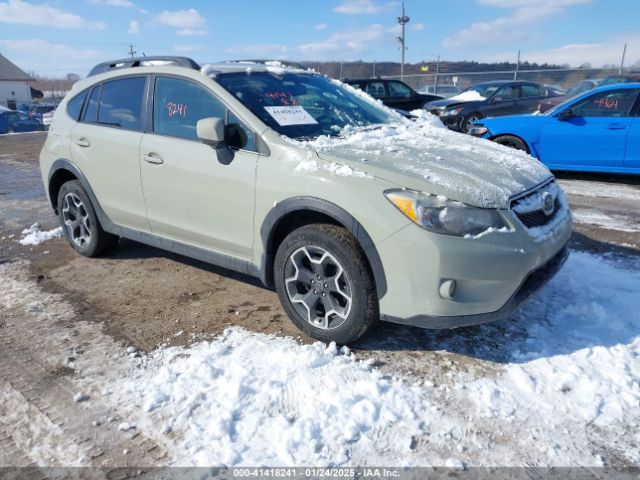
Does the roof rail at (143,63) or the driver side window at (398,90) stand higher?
the roof rail at (143,63)

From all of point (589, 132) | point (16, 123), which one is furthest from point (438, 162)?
point (16, 123)

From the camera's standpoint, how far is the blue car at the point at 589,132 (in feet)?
23.9

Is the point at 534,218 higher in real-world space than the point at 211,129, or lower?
lower

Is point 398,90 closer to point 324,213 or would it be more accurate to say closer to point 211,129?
point 211,129

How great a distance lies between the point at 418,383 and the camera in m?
2.84

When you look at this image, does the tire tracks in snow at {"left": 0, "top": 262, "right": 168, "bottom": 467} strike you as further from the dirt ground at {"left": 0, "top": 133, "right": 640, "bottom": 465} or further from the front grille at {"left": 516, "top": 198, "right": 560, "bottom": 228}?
the front grille at {"left": 516, "top": 198, "right": 560, "bottom": 228}

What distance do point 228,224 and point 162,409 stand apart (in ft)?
4.35

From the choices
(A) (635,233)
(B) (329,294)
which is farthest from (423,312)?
(A) (635,233)

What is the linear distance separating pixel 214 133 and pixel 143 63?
1.58 m

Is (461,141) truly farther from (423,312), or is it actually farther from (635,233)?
(635,233)

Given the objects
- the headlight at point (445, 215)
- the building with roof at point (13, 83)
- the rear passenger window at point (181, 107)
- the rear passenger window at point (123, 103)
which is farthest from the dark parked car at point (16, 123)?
the building with roof at point (13, 83)

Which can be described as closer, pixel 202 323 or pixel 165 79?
pixel 202 323

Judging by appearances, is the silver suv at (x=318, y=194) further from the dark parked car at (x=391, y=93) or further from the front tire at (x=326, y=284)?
the dark parked car at (x=391, y=93)

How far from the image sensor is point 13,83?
2376 inches
